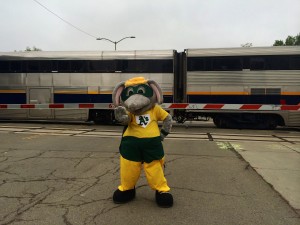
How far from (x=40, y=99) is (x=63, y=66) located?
1953 mm

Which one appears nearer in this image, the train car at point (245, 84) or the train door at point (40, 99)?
the train car at point (245, 84)

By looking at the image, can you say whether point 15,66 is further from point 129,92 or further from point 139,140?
point 139,140

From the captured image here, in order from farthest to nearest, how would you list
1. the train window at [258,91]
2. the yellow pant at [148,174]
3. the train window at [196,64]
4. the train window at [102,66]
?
the train window at [102,66]
the train window at [196,64]
the train window at [258,91]
the yellow pant at [148,174]

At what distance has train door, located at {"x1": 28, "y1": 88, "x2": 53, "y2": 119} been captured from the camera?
1725 centimetres

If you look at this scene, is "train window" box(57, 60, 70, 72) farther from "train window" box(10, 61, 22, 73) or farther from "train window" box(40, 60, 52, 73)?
"train window" box(10, 61, 22, 73)

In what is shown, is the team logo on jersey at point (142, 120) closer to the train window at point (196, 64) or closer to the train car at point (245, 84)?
the train car at point (245, 84)

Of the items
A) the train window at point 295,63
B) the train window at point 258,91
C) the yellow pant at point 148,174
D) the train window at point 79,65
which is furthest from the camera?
the train window at point 79,65

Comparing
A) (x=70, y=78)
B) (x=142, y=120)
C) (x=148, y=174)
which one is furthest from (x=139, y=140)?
(x=70, y=78)

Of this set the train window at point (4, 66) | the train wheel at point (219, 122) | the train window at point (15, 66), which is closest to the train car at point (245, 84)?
the train wheel at point (219, 122)

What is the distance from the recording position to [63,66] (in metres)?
17.1

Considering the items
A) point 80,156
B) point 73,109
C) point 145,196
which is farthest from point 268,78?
point 145,196

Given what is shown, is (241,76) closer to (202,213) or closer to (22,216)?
(202,213)

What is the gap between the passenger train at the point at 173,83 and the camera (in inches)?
605

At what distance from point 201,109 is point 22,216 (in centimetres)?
1216
